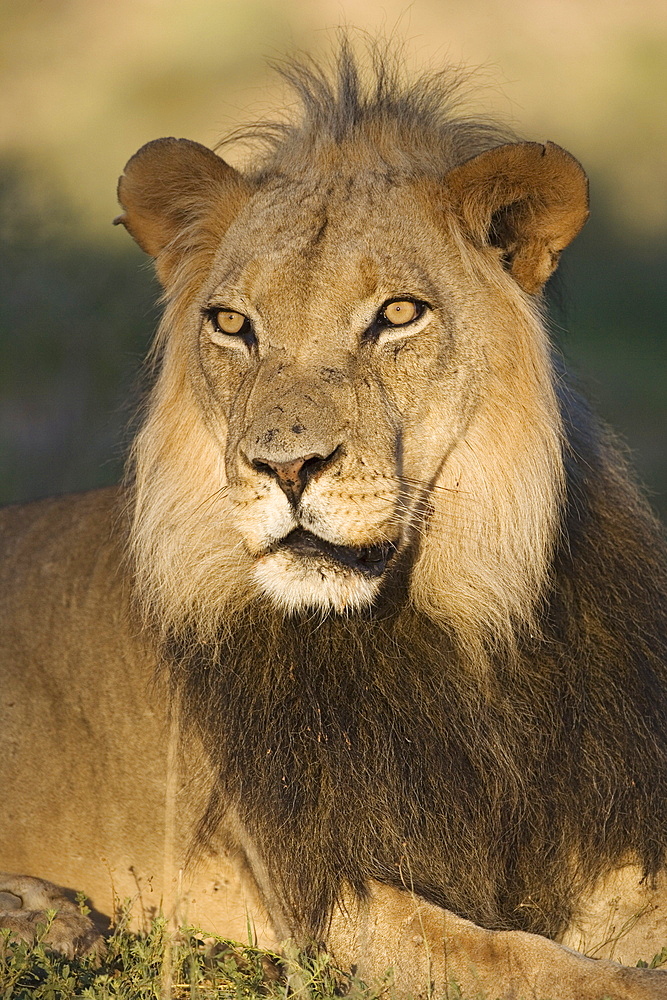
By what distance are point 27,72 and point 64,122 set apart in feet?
2.45

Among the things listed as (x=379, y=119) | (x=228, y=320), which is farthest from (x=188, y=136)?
(x=228, y=320)

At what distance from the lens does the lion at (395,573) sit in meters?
3.65

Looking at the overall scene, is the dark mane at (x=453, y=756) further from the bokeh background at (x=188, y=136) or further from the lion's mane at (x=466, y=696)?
the bokeh background at (x=188, y=136)

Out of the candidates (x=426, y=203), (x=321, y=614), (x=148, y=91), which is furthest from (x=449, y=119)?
(x=148, y=91)

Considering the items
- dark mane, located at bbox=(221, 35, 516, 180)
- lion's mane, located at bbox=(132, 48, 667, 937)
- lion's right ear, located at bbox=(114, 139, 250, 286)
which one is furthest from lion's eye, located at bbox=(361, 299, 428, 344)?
lion's right ear, located at bbox=(114, 139, 250, 286)

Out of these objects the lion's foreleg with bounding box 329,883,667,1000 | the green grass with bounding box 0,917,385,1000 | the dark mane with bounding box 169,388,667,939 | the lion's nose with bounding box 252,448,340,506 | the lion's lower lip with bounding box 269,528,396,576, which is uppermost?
the lion's nose with bounding box 252,448,340,506

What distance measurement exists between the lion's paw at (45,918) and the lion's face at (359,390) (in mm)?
950

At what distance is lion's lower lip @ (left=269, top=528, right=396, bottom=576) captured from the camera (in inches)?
140

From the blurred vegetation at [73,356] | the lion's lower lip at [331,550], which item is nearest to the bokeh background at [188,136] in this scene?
the blurred vegetation at [73,356]

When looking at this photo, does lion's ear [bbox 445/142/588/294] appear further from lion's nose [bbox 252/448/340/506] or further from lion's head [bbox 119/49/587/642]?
lion's nose [bbox 252/448/340/506]

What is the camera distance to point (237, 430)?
3.88m

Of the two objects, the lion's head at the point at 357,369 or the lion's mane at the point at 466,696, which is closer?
the lion's head at the point at 357,369

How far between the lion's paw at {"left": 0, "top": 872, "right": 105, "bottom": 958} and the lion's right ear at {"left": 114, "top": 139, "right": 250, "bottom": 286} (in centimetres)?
200

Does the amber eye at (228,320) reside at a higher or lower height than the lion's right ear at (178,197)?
lower
